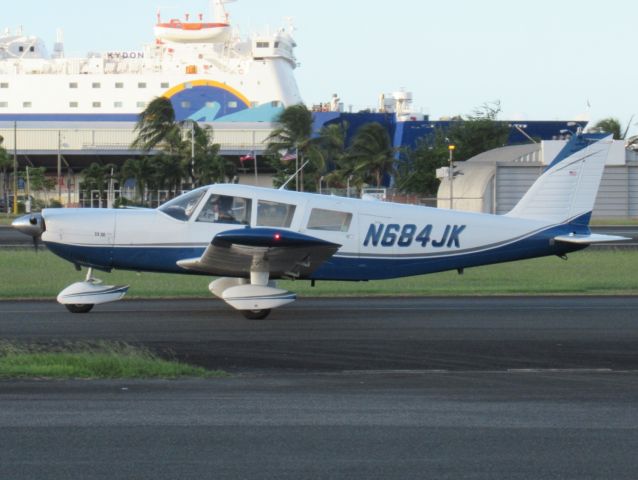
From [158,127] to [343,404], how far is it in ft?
186

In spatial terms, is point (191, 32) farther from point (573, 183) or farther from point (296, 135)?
point (573, 183)

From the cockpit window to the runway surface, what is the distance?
1582 millimetres

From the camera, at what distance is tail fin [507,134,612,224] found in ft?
53.9

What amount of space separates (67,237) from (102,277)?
746 cm

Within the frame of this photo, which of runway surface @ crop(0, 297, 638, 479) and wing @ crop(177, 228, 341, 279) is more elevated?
wing @ crop(177, 228, 341, 279)

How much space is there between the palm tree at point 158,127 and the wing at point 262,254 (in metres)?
48.4

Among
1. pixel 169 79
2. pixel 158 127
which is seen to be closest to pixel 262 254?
pixel 158 127

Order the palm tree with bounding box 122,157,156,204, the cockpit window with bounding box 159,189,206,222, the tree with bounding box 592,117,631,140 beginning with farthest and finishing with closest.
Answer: the tree with bounding box 592,117,631,140 → the palm tree with bounding box 122,157,156,204 → the cockpit window with bounding box 159,189,206,222

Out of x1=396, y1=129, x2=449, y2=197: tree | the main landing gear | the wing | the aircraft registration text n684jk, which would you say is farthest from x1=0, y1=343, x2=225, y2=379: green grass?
x1=396, y1=129, x2=449, y2=197: tree

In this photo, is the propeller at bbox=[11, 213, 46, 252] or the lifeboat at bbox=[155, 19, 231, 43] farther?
the lifeboat at bbox=[155, 19, 231, 43]

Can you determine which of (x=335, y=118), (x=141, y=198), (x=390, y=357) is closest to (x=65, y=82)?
(x=335, y=118)

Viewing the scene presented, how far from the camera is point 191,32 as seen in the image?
8519 cm

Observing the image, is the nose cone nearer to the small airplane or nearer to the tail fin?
the small airplane

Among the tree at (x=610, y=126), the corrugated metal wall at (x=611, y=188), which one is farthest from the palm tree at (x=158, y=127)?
the tree at (x=610, y=126)
